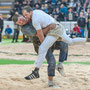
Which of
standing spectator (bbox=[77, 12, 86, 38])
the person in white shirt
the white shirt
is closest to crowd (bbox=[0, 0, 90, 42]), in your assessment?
standing spectator (bbox=[77, 12, 86, 38])

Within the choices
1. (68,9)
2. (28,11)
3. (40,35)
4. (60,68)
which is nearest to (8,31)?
(68,9)

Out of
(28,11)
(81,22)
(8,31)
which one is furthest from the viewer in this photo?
(8,31)

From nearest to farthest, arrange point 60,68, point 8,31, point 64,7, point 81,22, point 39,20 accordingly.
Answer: point 39,20
point 60,68
point 81,22
point 64,7
point 8,31

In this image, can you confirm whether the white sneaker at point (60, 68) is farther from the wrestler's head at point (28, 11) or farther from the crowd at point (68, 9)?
the crowd at point (68, 9)

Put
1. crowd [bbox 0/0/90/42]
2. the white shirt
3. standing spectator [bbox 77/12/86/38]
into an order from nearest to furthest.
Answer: the white shirt < standing spectator [bbox 77/12/86/38] < crowd [bbox 0/0/90/42]

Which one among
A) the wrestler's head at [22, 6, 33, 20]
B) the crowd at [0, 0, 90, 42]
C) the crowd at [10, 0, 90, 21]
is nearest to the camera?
the wrestler's head at [22, 6, 33, 20]

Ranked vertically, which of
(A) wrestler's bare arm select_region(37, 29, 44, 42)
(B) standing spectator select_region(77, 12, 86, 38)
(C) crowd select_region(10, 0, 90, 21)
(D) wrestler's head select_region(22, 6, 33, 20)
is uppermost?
(D) wrestler's head select_region(22, 6, 33, 20)

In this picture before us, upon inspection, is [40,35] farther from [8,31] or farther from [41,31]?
[8,31]

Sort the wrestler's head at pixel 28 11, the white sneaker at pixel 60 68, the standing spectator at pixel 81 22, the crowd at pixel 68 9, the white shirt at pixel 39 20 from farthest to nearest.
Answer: the crowd at pixel 68 9, the standing spectator at pixel 81 22, the white sneaker at pixel 60 68, the wrestler's head at pixel 28 11, the white shirt at pixel 39 20

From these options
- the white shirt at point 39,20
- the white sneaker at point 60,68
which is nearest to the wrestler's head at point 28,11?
the white shirt at point 39,20

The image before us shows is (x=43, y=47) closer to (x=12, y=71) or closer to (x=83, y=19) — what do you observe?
(x=12, y=71)

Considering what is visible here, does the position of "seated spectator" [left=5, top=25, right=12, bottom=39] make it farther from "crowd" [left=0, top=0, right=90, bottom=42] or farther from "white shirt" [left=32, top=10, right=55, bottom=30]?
"white shirt" [left=32, top=10, right=55, bottom=30]

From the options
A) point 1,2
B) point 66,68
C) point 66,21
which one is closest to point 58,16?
point 66,21

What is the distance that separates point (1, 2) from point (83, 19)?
13171 millimetres
